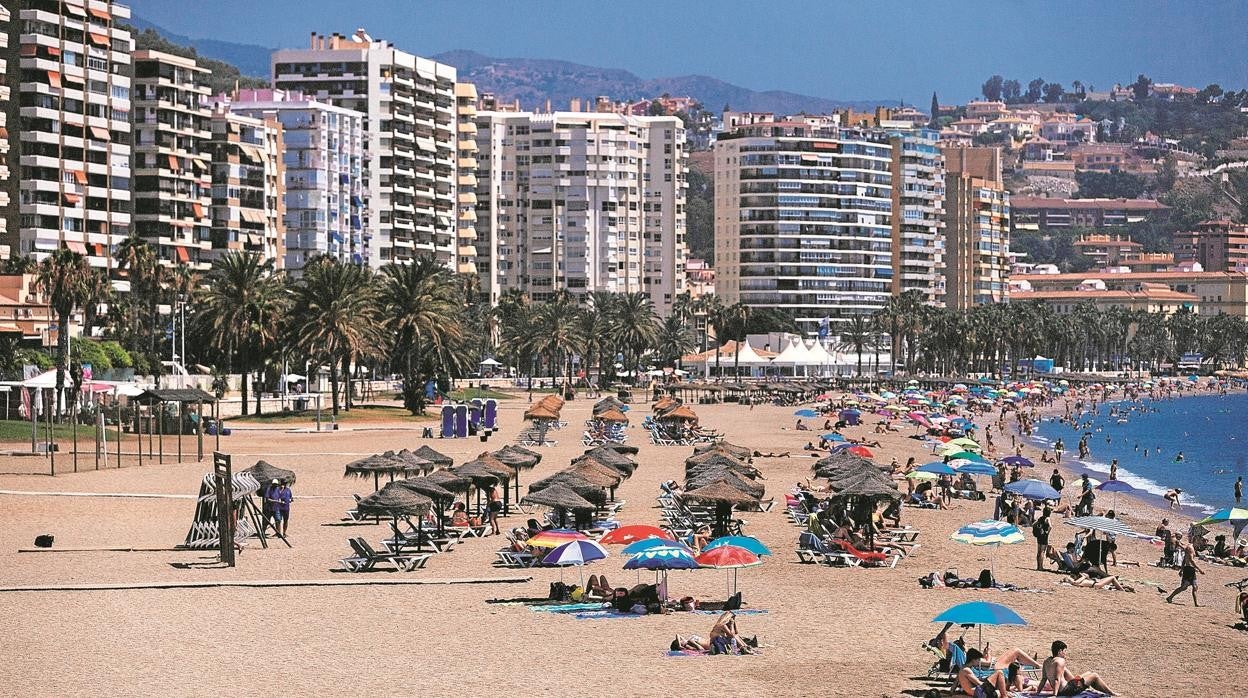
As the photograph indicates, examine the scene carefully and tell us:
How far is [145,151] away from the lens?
368 feet

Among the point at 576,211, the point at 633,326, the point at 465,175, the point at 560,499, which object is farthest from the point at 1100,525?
the point at 576,211

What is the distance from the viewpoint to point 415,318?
81125 mm

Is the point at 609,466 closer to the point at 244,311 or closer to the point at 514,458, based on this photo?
the point at 514,458

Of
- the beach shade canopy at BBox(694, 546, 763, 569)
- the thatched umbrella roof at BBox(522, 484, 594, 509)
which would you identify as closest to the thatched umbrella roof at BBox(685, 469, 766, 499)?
the thatched umbrella roof at BBox(522, 484, 594, 509)

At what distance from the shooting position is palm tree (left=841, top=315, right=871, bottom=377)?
16888 cm

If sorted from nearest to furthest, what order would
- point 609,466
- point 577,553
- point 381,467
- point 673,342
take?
point 577,553 < point 381,467 < point 609,466 < point 673,342

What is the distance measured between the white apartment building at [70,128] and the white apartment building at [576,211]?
3105 inches

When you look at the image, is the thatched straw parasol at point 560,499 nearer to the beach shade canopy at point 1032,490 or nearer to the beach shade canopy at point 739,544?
the beach shade canopy at point 739,544

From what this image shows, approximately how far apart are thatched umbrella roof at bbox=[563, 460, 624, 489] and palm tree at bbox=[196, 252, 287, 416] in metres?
38.4

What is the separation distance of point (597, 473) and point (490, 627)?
46.4ft

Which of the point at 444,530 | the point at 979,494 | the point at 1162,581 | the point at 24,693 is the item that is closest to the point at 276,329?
the point at 979,494

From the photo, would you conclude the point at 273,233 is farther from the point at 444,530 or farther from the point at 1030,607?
the point at 1030,607

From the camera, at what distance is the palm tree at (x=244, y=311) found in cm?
7631

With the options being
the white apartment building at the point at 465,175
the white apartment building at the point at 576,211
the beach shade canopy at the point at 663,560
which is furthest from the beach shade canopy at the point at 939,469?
the white apartment building at the point at 576,211
